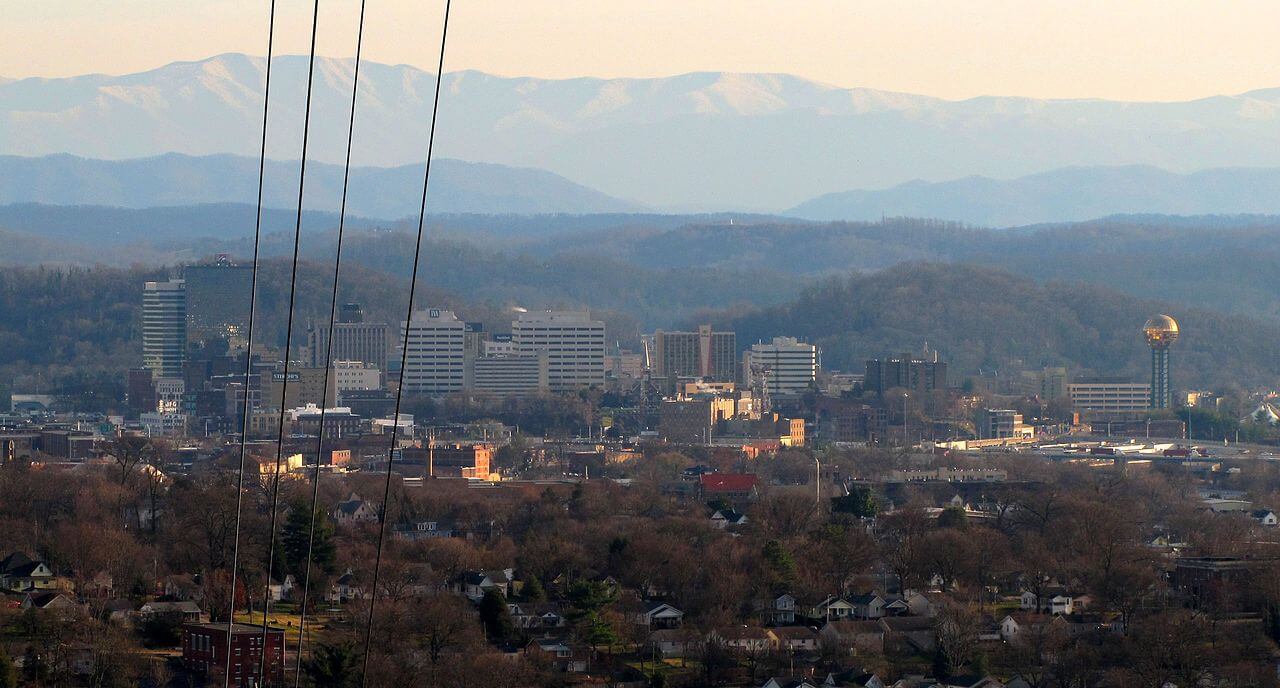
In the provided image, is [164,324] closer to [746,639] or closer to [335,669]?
[746,639]

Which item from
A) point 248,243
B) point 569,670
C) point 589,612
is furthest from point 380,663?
point 248,243

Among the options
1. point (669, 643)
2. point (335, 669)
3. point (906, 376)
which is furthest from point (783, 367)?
point (335, 669)

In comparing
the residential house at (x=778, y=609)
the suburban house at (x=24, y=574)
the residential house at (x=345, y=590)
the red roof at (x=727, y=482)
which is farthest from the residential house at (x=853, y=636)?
the red roof at (x=727, y=482)

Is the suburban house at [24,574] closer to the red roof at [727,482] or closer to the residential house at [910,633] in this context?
the residential house at [910,633]

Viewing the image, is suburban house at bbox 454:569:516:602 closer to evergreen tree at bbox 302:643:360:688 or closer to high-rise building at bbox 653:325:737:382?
evergreen tree at bbox 302:643:360:688

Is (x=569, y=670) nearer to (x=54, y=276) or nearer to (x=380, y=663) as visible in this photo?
(x=380, y=663)

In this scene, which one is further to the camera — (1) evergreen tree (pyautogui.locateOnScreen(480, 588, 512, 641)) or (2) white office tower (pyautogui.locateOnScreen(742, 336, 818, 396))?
(2) white office tower (pyautogui.locateOnScreen(742, 336, 818, 396))

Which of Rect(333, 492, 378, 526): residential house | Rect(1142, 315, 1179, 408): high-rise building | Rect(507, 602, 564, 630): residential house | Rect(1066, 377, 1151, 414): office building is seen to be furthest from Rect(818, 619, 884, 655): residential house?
Rect(1142, 315, 1179, 408): high-rise building
